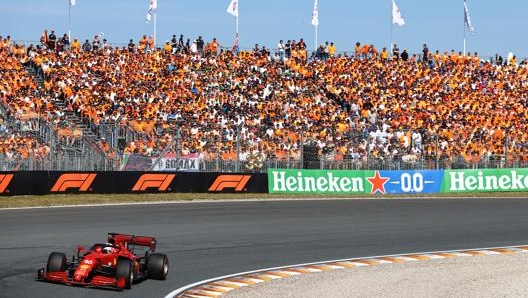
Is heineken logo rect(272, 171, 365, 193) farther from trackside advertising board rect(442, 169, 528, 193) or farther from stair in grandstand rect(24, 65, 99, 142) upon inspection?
stair in grandstand rect(24, 65, 99, 142)

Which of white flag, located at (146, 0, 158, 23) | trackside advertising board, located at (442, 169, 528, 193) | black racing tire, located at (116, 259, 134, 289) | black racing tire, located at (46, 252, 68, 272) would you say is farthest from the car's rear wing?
white flag, located at (146, 0, 158, 23)

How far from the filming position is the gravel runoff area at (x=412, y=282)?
37.5ft

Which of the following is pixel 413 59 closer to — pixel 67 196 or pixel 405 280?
pixel 67 196

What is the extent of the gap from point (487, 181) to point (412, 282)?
73.8ft

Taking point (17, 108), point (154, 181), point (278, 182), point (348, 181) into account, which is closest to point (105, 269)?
point (154, 181)

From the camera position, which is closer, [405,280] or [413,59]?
[405,280]

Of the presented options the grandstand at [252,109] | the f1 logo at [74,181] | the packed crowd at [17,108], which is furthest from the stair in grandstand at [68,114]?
the f1 logo at [74,181]

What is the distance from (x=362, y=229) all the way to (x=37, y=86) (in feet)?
68.8

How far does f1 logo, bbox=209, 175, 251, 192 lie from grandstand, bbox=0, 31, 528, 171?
41 centimetres

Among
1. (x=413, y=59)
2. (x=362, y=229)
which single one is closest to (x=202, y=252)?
(x=362, y=229)

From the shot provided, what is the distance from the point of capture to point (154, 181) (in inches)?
1201

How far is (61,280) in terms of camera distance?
1177 centimetres

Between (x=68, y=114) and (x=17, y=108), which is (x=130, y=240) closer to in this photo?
(x=17, y=108)

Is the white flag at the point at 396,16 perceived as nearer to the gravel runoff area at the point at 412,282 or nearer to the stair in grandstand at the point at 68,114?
the stair in grandstand at the point at 68,114
